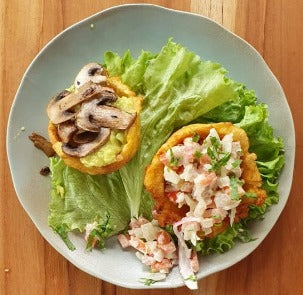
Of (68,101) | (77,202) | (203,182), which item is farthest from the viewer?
(77,202)

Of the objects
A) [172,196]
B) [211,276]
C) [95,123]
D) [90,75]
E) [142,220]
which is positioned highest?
[90,75]

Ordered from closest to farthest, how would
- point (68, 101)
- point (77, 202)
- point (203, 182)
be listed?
1. point (203, 182)
2. point (68, 101)
3. point (77, 202)

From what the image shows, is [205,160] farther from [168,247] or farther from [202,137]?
[168,247]

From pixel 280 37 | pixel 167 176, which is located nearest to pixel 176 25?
pixel 280 37

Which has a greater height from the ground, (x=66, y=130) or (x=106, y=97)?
(x=106, y=97)

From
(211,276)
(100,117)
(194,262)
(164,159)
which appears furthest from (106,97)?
(211,276)

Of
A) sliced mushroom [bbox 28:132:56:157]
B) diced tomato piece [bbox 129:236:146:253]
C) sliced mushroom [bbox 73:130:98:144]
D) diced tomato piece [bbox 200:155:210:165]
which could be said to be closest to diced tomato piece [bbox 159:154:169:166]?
diced tomato piece [bbox 200:155:210:165]

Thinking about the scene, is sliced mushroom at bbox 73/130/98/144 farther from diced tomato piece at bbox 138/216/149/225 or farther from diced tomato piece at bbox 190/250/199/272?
diced tomato piece at bbox 190/250/199/272
